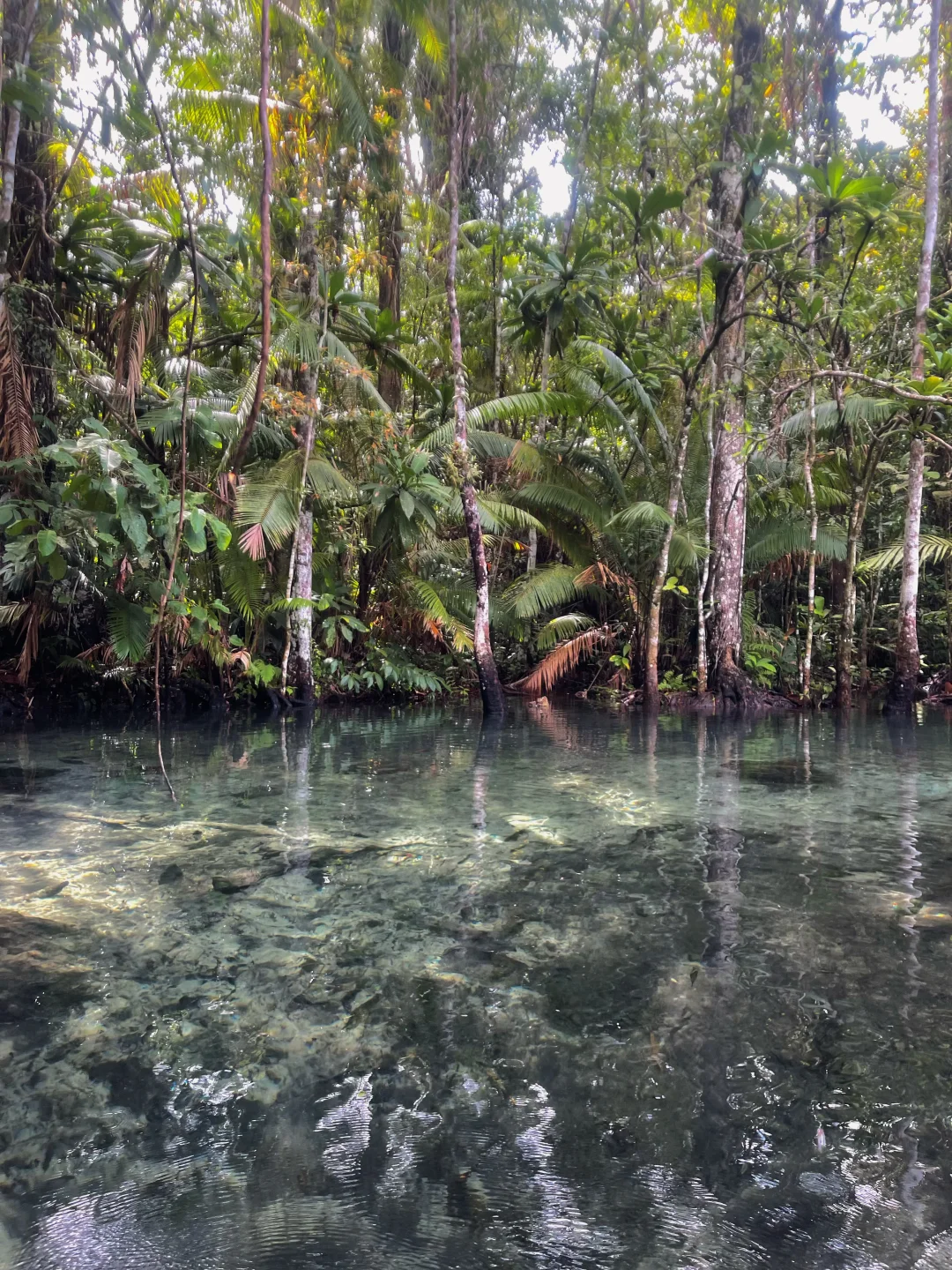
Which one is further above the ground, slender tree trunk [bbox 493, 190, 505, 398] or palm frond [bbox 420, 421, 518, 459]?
slender tree trunk [bbox 493, 190, 505, 398]

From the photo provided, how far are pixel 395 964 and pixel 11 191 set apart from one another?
951 centimetres

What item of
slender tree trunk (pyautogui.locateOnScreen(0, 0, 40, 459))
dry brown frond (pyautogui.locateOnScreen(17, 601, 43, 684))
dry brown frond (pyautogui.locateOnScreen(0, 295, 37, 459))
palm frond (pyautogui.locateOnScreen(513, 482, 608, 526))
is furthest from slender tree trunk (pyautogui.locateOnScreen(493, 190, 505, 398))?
dry brown frond (pyautogui.locateOnScreen(17, 601, 43, 684))

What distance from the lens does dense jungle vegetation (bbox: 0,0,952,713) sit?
8.62m

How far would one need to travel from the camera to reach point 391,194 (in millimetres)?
10172

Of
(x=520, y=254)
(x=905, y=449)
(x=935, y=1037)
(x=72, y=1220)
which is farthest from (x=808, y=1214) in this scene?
(x=520, y=254)

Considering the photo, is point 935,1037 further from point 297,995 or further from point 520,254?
point 520,254

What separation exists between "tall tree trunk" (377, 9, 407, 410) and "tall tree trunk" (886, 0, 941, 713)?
6.53m

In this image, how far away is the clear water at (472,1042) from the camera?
1.44 m

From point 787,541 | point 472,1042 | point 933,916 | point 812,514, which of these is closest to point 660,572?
point 812,514

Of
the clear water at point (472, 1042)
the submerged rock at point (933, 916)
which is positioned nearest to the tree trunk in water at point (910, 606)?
the clear water at point (472, 1042)

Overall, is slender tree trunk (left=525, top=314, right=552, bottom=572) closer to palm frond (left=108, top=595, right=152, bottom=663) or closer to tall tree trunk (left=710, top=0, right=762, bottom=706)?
tall tree trunk (left=710, top=0, right=762, bottom=706)

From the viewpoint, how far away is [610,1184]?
154 cm

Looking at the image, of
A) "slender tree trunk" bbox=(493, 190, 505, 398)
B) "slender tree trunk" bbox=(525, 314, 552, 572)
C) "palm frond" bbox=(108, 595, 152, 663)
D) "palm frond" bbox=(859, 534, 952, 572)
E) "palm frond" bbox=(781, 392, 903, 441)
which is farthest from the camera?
"slender tree trunk" bbox=(493, 190, 505, 398)

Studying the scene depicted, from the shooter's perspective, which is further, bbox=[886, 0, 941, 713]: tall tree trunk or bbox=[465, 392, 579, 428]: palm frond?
bbox=[465, 392, 579, 428]: palm frond
